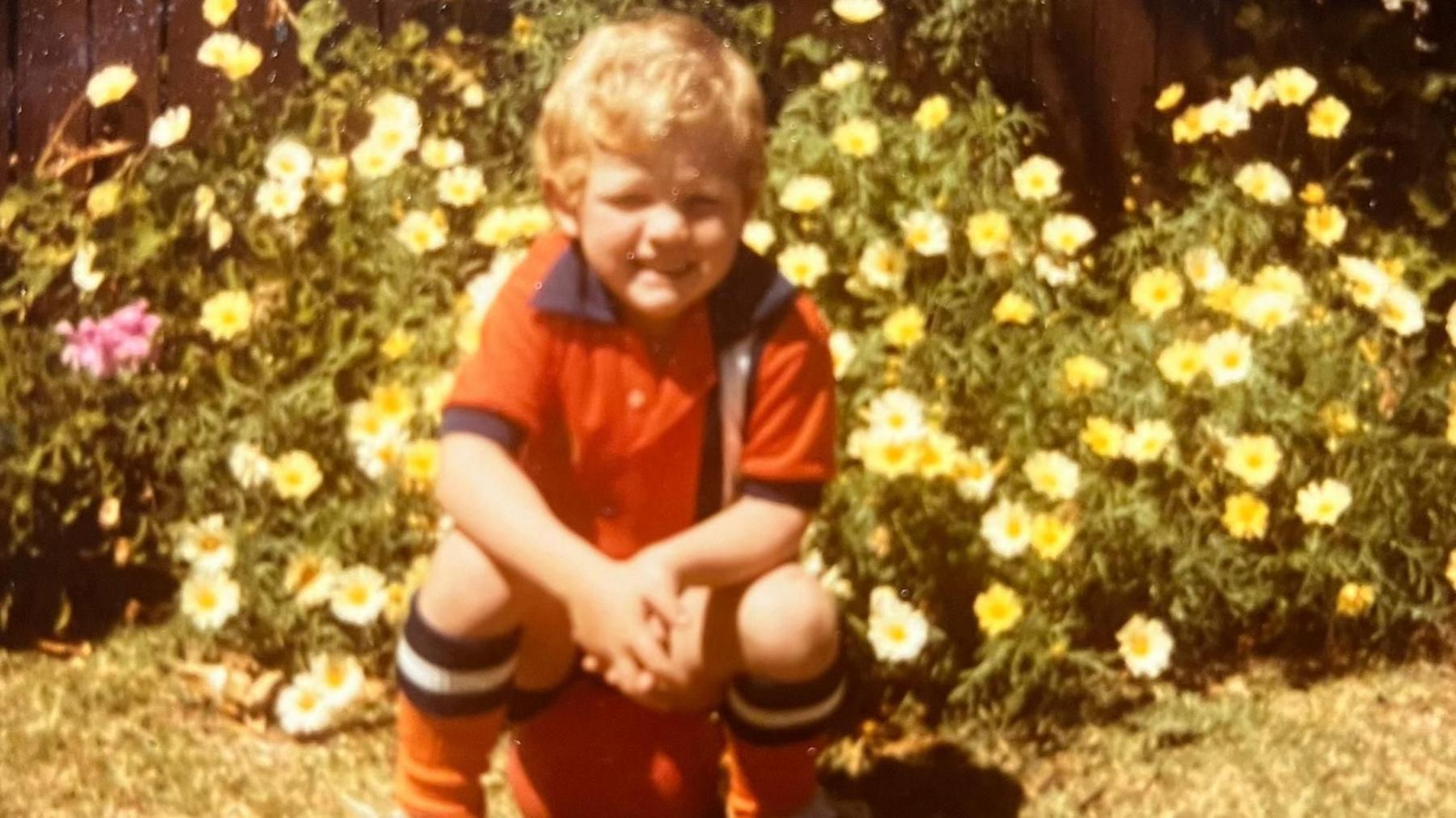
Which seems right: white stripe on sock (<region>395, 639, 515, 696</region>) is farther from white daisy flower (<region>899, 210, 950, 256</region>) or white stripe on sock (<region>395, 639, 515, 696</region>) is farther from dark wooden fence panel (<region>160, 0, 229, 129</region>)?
dark wooden fence panel (<region>160, 0, 229, 129</region>)

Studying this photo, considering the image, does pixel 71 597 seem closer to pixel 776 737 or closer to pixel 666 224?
pixel 776 737

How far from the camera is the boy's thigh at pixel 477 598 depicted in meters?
2.03

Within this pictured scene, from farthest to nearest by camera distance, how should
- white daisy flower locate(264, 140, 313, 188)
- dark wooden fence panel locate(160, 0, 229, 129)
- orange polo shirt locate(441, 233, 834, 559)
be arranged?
dark wooden fence panel locate(160, 0, 229, 129), white daisy flower locate(264, 140, 313, 188), orange polo shirt locate(441, 233, 834, 559)

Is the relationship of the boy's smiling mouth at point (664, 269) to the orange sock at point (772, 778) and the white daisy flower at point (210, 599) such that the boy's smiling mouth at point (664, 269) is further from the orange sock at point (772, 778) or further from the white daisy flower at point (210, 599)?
the white daisy flower at point (210, 599)

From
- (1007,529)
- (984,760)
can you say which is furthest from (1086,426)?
(984,760)

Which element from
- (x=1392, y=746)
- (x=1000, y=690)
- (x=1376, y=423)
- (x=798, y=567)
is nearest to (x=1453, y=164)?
(x=1376, y=423)

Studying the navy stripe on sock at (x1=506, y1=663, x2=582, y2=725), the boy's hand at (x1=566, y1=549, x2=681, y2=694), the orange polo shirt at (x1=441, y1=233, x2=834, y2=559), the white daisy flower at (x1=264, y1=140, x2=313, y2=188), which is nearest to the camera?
the boy's hand at (x1=566, y1=549, x2=681, y2=694)

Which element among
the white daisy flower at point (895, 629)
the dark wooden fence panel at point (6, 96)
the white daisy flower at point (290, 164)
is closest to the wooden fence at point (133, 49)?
the dark wooden fence panel at point (6, 96)

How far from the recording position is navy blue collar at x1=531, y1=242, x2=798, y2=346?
2033mm

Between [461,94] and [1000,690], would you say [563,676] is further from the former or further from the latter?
[461,94]

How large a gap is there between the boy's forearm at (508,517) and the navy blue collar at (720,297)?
6.9 inches

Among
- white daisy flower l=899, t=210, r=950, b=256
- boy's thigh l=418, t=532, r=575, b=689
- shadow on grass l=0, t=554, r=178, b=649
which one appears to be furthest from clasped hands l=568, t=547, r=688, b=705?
shadow on grass l=0, t=554, r=178, b=649

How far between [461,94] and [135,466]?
2.86ft

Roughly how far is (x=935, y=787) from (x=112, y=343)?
58.4 inches
